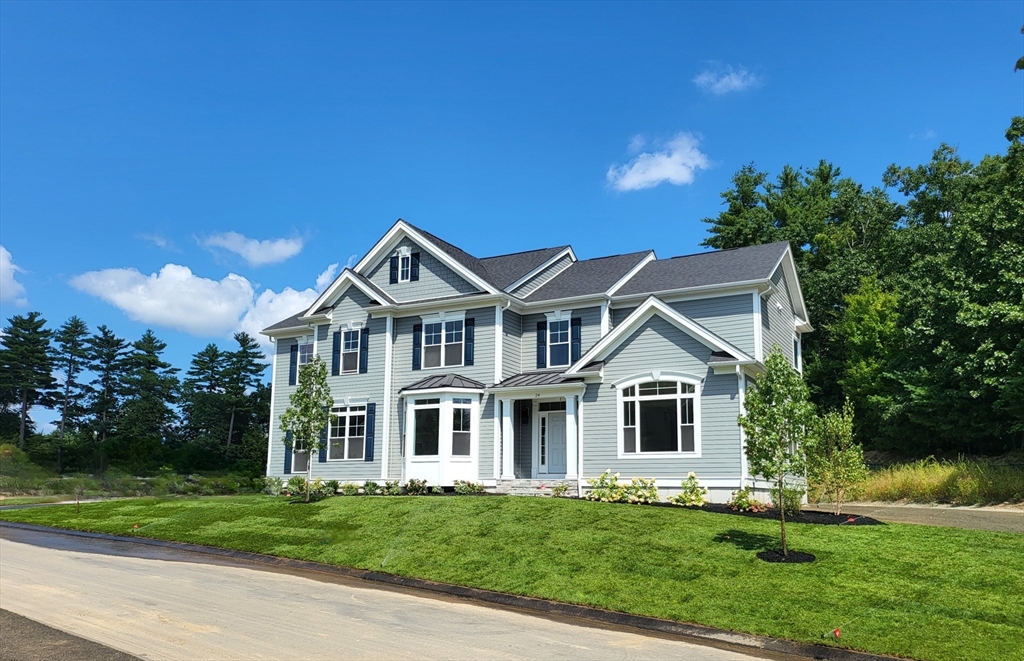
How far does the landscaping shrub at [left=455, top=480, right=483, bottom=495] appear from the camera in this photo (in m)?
24.4

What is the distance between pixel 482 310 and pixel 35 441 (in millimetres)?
43005

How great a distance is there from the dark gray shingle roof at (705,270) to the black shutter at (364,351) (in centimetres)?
653

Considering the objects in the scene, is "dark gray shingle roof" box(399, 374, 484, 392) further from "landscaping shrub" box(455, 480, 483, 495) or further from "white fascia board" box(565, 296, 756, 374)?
"white fascia board" box(565, 296, 756, 374)

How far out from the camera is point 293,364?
3112 centimetres

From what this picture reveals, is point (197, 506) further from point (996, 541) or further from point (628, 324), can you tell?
point (996, 541)

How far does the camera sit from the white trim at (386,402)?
26828mm

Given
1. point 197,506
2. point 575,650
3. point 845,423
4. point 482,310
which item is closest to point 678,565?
point 575,650

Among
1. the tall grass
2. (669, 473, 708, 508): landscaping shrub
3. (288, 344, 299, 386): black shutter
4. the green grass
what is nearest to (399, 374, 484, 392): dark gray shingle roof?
the green grass

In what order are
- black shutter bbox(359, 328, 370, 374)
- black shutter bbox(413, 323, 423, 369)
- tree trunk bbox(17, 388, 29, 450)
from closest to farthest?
black shutter bbox(413, 323, 423, 369) < black shutter bbox(359, 328, 370, 374) < tree trunk bbox(17, 388, 29, 450)

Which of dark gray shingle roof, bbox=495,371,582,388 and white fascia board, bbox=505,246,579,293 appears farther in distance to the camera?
white fascia board, bbox=505,246,579,293

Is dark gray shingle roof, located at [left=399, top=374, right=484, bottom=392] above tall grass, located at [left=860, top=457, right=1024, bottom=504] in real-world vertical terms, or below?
above

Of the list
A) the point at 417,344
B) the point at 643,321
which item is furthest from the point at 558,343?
the point at 417,344

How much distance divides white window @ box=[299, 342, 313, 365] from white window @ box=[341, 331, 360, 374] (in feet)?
8.24

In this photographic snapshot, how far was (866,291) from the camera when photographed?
123ft
